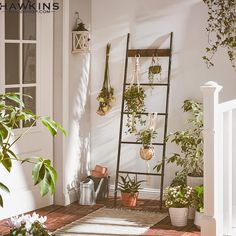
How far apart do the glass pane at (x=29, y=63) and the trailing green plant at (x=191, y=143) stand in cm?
143

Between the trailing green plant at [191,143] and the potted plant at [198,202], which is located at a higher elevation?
the trailing green plant at [191,143]

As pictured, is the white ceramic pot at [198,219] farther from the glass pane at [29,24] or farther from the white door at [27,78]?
the glass pane at [29,24]

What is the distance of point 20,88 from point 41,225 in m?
2.80

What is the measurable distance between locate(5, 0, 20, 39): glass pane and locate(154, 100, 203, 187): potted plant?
173 centimetres

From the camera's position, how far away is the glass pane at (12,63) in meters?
5.02

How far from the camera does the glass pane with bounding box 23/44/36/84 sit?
5238 millimetres

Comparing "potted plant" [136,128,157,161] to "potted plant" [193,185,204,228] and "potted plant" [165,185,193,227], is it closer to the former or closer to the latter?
"potted plant" [165,185,193,227]

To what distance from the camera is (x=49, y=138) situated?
551cm

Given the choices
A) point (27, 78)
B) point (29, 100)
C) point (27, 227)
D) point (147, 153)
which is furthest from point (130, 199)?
point (27, 227)

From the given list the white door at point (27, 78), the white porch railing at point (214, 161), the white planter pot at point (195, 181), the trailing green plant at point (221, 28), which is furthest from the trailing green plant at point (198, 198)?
the white door at point (27, 78)

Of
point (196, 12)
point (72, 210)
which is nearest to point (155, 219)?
point (72, 210)

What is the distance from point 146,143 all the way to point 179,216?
972 mm

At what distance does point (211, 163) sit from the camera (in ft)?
12.7

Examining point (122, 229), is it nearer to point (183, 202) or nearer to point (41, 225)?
point (183, 202)
